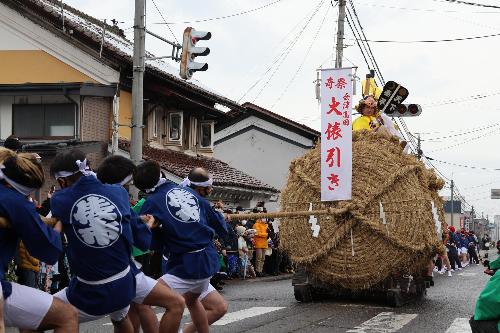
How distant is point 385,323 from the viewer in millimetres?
8945

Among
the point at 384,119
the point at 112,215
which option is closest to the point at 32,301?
the point at 112,215

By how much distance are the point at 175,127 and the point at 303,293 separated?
13.5 meters

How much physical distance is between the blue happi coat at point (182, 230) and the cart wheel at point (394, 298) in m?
4.65

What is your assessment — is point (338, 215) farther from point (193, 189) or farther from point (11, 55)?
point (11, 55)

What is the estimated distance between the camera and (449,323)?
9172mm

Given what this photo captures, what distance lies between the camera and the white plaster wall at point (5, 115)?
18.8m

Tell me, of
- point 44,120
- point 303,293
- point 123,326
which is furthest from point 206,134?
point 123,326

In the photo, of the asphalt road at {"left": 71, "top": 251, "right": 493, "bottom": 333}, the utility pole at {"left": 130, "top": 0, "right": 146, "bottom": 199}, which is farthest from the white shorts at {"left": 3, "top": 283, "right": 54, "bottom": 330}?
the utility pole at {"left": 130, "top": 0, "right": 146, "bottom": 199}

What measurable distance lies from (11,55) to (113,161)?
14530 mm

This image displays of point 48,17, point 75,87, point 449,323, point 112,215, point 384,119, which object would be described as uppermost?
point 48,17

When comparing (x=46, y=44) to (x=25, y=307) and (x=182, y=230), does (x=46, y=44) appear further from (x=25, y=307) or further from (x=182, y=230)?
(x=25, y=307)

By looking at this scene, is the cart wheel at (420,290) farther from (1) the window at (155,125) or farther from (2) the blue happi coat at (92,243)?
(1) the window at (155,125)

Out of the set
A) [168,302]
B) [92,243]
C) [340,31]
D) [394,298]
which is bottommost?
[394,298]

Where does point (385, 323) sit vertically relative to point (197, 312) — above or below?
below
